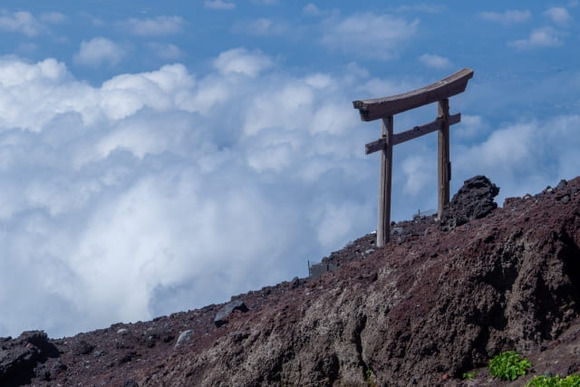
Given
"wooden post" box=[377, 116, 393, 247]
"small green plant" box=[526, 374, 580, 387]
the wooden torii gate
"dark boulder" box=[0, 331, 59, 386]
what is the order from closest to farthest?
1. "small green plant" box=[526, 374, 580, 387]
2. "dark boulder" box=[0, 331, 59, 386]
3. the wooden torii gate
4. "wooden post" box=[377, 116, 393, 247]

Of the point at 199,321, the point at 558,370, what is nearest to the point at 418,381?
the point at 558,370

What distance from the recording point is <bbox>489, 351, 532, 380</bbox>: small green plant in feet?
34.3

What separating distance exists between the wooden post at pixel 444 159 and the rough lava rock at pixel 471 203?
2627mm

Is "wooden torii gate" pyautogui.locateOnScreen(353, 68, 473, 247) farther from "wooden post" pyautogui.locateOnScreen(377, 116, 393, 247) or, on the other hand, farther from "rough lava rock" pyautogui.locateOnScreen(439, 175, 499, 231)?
"rough lava rock" pyautogui.locateOnScreen(439, 175, 499, 231)

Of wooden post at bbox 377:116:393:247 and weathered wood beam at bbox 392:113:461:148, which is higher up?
weathered wood beam at bbox 392:113:461:148

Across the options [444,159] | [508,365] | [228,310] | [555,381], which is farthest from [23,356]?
[555,381]

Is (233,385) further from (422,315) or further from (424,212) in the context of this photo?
(424,212)

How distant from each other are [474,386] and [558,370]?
1.09 meters

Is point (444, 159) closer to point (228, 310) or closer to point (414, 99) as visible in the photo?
point (414, 99)

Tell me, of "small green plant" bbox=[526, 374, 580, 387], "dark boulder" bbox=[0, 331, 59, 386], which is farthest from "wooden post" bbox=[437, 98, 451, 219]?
"small green plant" bbox=[526, 374, 580, 387]

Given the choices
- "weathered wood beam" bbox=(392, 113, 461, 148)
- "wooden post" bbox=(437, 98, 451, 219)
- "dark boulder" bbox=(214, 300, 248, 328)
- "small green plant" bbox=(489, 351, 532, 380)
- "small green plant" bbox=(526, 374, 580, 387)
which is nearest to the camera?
"small green plant" bbox=(526, 374, 580, 387)

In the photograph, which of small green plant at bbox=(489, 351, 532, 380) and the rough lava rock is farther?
the rough lava rock

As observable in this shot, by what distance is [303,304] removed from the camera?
12430 millimetres

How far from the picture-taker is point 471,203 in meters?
14.2
